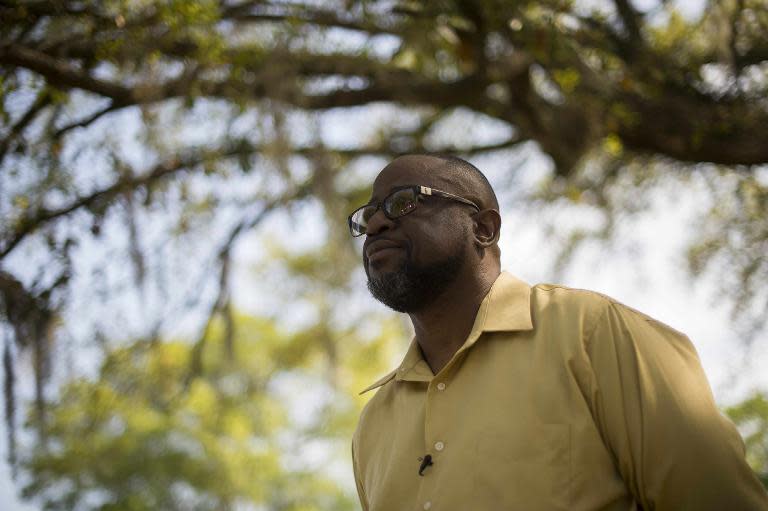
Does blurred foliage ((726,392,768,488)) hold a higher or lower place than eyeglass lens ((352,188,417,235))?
lower

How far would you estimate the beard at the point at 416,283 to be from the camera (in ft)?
7.17

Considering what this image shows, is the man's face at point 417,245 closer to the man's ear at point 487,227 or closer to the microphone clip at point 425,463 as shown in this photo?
the man's ear at point 487,227

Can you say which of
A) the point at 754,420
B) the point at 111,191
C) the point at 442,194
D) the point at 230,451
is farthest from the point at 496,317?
the point at 230,451

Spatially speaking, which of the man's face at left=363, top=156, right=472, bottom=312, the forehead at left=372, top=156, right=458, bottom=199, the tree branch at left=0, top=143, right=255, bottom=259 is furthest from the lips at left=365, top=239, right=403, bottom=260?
the tree branch at left=0, top=143, right=255, bottom=259

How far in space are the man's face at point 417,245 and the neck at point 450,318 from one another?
27mm

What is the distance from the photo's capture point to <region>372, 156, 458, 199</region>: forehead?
91.3 inches

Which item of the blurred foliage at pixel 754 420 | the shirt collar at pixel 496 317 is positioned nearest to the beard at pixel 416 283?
the shirt collar at pixel 496 317

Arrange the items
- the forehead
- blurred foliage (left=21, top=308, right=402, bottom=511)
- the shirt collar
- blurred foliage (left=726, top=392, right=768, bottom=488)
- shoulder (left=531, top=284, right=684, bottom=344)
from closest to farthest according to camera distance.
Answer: shoulder (left=531, top=284, right=684, bottom=344) → the shirt collar → the forehead → blurred foliage (left=726, top=392, right=768, bottom=488) → blurred foliage (left=21, top=308, right=402, bottom=511)

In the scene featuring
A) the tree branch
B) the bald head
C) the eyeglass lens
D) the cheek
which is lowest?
the cheek

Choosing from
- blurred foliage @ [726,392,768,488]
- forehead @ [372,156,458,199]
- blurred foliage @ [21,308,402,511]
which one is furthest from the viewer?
blurred foliage @ [21,308,402,511]

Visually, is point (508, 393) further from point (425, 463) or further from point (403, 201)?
point (403, 201)

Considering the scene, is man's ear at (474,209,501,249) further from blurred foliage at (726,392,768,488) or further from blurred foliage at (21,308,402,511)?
blurred foliage at (21,308,402,511)

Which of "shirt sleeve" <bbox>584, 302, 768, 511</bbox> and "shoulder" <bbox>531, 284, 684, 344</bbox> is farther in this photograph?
"shoulder" <bbox>531, 284, 684, 344</bbox>

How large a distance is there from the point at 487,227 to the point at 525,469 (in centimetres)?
74
